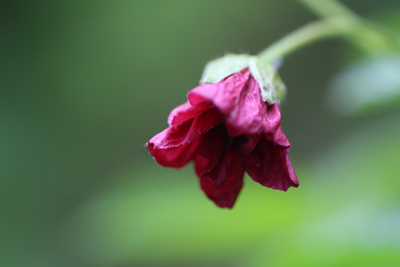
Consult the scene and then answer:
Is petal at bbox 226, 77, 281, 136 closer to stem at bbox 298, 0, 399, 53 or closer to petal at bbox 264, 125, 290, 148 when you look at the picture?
petal at bbox 264, 125, 290, 148

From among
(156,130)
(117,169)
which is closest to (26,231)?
(117,169)

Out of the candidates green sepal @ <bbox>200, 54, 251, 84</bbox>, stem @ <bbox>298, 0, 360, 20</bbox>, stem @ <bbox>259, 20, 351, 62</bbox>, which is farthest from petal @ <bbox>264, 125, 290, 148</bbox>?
stem @ <bbox>298, 0, 360, 20</bbox>

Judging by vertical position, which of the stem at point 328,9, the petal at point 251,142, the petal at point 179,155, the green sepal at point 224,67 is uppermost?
the stem at point 328,9

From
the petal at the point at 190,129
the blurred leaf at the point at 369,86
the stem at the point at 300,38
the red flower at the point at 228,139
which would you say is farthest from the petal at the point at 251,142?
the blurred leaf at the point at 369,86

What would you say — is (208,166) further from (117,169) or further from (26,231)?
(117,169)

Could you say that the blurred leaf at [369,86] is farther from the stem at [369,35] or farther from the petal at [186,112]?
the petal at [186,112]

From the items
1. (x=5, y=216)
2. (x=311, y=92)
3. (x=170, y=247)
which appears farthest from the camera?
(x=311, y=92)
